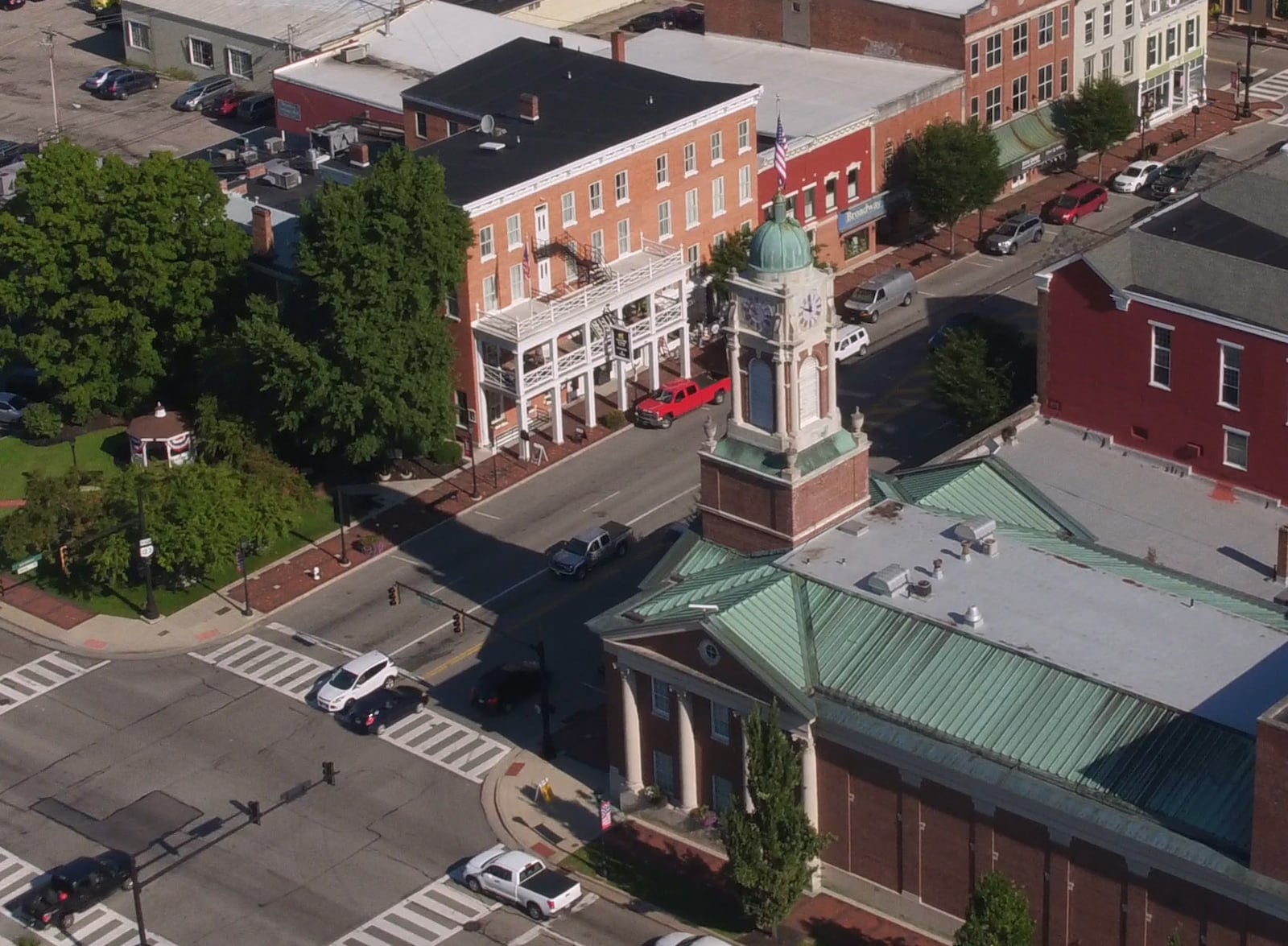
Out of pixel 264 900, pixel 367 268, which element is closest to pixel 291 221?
pixel 367 268

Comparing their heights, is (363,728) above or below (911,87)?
below

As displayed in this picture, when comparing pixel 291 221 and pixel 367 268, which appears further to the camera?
pixel 291 221

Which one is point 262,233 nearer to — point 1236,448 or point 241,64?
point 241,64

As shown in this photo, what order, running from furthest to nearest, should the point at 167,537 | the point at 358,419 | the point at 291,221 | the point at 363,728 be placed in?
the point at 291,221 < the point at 358,419 < the point at 167,537 < the point at 363,728

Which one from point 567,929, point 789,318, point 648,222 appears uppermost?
point 789,318

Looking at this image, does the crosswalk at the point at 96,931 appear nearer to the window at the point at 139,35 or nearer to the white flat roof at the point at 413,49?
the white flat roof at the point at 413,49

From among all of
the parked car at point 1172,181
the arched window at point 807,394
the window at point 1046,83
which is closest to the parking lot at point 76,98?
the window at point 1046,83

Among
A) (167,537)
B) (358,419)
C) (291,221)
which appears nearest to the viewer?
(167,537)

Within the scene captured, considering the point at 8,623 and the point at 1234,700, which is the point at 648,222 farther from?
the point at 1234,700
